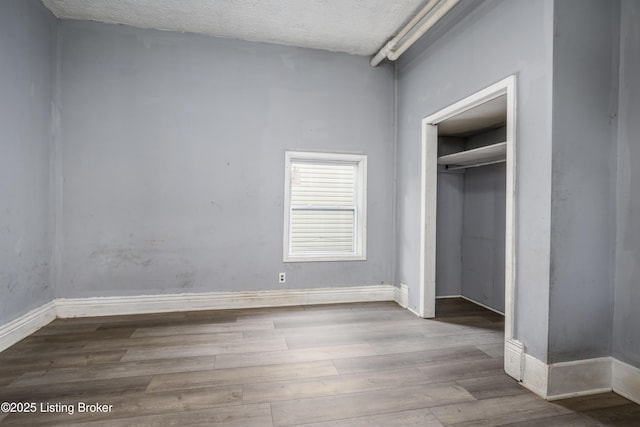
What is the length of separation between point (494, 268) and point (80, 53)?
5.26 m

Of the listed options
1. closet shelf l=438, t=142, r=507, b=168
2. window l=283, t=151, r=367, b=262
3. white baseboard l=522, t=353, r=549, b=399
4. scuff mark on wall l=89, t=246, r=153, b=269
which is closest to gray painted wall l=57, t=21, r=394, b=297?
scuff mark on wall l=89, t=246, r=153, b=269

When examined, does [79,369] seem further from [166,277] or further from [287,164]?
[287,164]

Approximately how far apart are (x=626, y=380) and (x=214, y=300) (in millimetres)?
3550

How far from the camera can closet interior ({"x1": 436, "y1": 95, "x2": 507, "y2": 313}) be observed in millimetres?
3514

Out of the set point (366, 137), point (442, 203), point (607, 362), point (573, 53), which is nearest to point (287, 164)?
point (366, 137)

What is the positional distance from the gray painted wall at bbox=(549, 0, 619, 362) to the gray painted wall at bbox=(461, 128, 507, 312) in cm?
152

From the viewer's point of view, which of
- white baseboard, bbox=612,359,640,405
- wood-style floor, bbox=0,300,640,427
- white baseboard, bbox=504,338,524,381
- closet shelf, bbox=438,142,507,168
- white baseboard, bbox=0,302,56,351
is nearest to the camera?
wood-style floor, bbox=0,300,640,427

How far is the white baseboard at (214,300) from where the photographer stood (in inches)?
127

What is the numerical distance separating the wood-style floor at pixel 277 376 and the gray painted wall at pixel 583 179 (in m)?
0.48

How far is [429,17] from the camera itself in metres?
2.83

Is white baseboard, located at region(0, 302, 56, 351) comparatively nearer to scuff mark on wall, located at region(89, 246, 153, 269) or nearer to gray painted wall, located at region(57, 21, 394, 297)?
gray painted wall, located at region(57, 21, 394, 297)

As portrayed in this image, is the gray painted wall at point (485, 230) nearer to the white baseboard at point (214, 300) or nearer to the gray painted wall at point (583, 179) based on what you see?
the white baseboard at point (214, 300)

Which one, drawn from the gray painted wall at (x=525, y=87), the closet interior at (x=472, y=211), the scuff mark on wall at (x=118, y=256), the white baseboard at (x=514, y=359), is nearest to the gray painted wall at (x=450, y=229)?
the closet interior at (x=472, y=211)

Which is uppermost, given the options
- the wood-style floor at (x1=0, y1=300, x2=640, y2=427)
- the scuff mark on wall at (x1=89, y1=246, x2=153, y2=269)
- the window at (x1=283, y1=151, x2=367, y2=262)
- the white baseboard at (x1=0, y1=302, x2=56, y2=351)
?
the window at (x1=283, y1=151, x2=367, y2=262)
